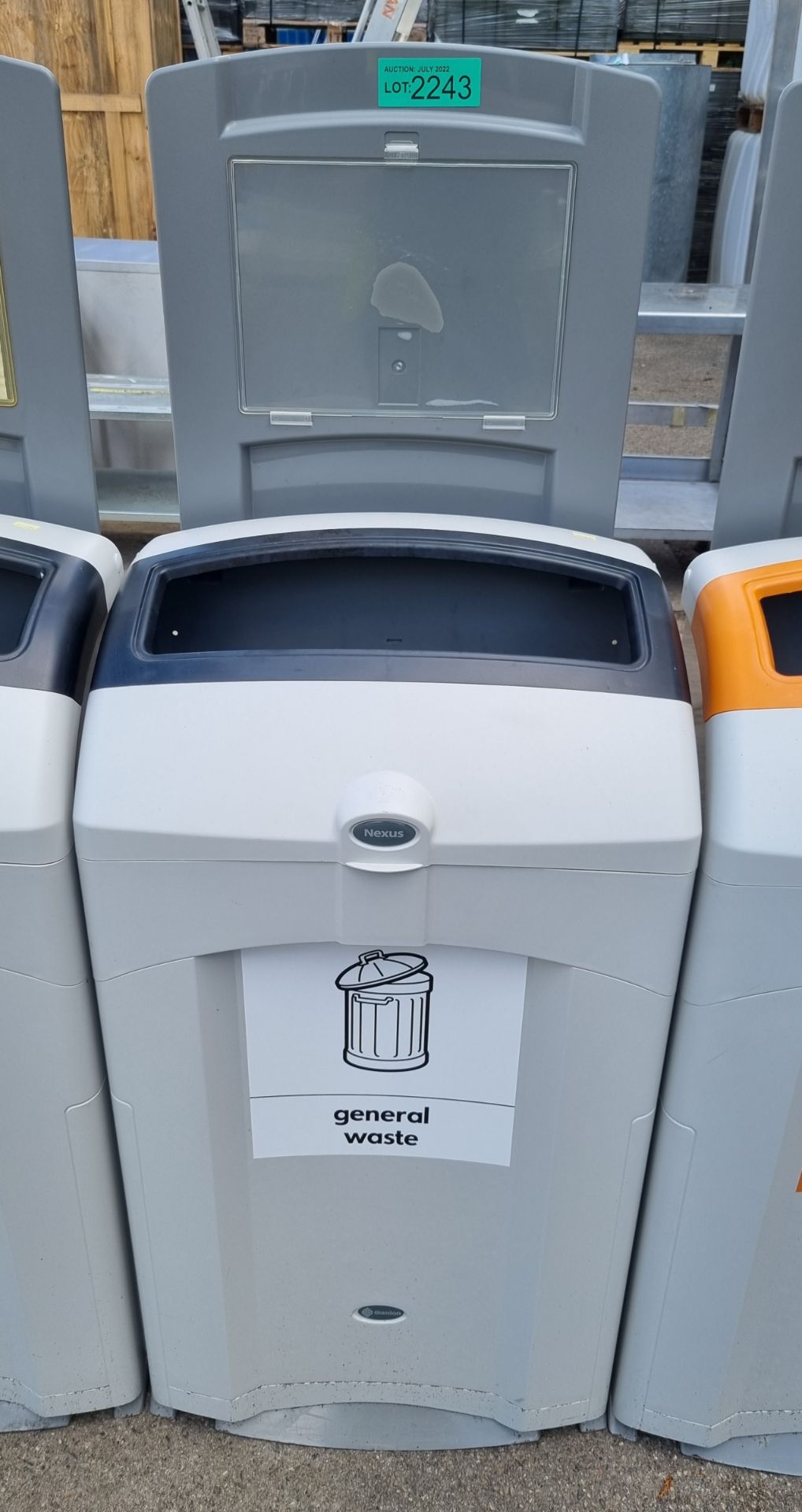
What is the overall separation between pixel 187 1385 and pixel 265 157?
1.36 m

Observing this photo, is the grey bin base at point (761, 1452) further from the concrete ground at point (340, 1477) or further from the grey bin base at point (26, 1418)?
the grey bin base at point (26, 1418)

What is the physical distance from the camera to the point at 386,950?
105cm

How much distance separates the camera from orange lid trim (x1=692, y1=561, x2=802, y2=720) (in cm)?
101

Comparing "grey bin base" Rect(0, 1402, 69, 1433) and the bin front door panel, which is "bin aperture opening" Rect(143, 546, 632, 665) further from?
"grey bin base" Rect(0, 1402, 69, 1433)

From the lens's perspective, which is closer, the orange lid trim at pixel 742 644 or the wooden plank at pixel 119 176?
the orange lid trim at pixel 742 644

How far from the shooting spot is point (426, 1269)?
125 cm

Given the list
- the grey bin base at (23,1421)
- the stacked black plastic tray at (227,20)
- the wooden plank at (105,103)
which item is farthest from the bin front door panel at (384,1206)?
the stacked black plastic tray at (227,20)

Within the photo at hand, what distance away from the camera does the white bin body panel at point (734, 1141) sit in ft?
3.24

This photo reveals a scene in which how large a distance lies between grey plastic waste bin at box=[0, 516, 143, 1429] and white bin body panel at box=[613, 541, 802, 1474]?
0.58 metres

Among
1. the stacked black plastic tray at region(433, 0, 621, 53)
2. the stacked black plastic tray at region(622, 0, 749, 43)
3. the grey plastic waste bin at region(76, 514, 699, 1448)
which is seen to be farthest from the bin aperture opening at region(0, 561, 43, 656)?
the stacked black plastic tray at region(622, 0, 749, 43)

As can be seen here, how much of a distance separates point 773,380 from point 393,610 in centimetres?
46

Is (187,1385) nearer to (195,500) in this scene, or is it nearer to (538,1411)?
(538,1411)

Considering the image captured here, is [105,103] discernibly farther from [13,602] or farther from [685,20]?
[13,602]

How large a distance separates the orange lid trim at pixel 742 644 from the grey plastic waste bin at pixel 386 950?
0.13 feet
